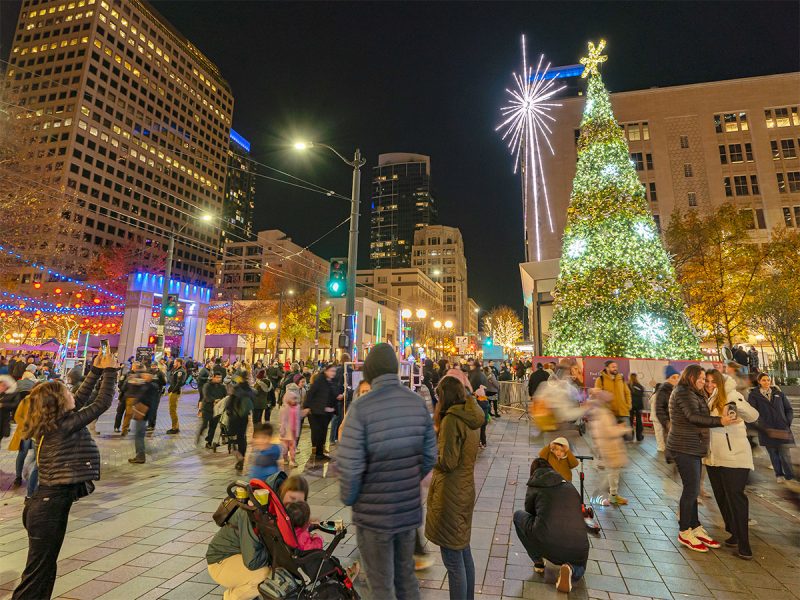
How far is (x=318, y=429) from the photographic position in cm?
940

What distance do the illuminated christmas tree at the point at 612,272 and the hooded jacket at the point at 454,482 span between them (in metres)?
16.2

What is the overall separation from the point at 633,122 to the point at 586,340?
3689 centimetres

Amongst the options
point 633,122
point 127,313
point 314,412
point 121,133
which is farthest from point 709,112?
point 121,133

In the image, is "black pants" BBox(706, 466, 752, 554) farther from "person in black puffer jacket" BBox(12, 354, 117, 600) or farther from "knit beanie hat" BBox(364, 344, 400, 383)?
"person in black puffer jacket" BBox(12, 354, 117, 600)

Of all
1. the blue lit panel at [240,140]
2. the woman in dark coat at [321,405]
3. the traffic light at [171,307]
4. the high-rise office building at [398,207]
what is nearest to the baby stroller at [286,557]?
the woman in dark coat at [321,405]

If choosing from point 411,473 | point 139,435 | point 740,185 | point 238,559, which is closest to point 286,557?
point 238,559

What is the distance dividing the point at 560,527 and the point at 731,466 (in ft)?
8.23

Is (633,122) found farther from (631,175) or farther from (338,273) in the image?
(338,273)

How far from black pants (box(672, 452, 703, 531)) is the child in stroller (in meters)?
4.02

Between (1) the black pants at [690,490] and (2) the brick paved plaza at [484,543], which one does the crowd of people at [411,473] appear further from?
(2) the brick paved plaza at [484,543]

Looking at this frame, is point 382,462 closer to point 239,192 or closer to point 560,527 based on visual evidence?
point 560,527

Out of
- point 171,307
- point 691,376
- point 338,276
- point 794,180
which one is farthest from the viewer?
point 794,180

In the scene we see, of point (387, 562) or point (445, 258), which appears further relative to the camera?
point (445, 258)

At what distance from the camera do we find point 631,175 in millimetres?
18344
